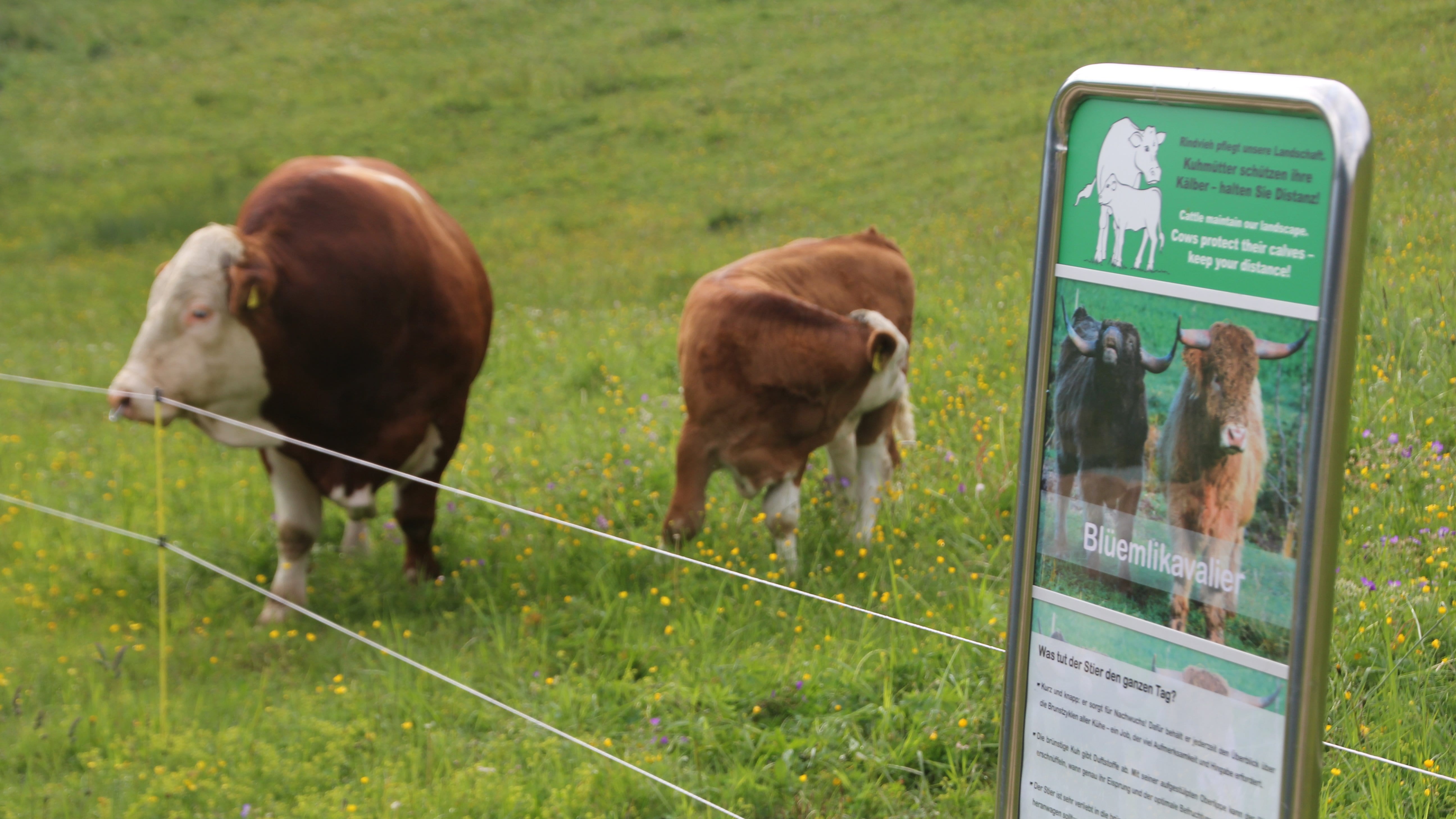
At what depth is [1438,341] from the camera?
4602 mm

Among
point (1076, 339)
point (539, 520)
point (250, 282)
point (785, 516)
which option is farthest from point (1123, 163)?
point (539, 520)

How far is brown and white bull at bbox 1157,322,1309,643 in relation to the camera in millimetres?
1733

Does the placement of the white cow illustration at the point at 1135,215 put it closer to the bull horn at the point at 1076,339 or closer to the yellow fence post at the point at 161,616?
the bull horn at the point at 1076,339

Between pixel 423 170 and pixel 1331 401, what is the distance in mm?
15578

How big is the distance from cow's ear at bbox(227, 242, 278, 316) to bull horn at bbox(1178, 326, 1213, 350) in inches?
149

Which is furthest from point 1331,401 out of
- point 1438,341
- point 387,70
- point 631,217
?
point 387,70

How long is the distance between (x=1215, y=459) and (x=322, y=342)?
3939 millimetres

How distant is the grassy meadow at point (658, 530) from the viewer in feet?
11.3

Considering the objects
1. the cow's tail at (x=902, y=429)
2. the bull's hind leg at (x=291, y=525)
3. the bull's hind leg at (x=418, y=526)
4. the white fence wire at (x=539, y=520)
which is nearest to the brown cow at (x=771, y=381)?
the white fence wire at (x=539, y=520)

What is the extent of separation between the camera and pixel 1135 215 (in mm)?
1839

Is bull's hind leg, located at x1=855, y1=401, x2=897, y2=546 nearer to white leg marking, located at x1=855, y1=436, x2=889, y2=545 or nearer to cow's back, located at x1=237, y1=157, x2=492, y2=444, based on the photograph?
white leg marking, located at x1=855, y1=436, x2=889, y2=545

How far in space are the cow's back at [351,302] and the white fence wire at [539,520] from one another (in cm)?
25

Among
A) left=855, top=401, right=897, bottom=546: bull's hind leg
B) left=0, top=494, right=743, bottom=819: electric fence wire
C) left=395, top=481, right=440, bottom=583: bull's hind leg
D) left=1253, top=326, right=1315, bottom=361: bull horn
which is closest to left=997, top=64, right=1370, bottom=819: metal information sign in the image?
left=1253, top=326, right=1315, bottom=361: bull horn

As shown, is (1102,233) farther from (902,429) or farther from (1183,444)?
(902,429)
